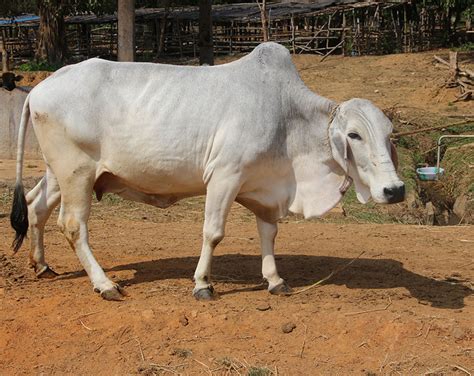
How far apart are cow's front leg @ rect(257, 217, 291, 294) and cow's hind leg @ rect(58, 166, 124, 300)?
1042mm

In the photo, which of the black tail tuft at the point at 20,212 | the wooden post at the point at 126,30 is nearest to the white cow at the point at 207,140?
the black tail tuft at the point at 20,212

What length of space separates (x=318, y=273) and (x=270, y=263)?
0.73 m

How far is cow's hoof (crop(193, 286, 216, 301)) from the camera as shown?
578 cm

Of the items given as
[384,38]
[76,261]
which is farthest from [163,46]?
[76,261]

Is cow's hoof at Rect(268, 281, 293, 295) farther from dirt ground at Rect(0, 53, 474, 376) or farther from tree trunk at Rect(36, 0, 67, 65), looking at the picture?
tree trunk at Rect(36, 0, 67, 65)

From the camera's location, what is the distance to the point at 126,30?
1377 cm

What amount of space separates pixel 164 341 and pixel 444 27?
27.3 metres

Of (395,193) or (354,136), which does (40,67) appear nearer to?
(354,136)

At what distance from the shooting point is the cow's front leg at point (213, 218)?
5668 mm

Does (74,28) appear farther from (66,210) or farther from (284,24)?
(66,210)

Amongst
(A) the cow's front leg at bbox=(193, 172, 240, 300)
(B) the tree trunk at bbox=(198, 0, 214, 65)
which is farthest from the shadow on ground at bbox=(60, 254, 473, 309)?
(B) the tree trunk at bbox=(198, 0, 214, 65)

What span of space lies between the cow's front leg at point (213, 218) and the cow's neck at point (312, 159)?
1.71ft

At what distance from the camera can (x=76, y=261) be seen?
6984 millimetres

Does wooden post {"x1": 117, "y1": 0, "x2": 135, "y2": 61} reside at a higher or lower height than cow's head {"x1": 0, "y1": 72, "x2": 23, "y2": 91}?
higher
